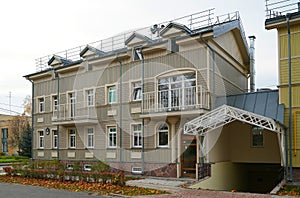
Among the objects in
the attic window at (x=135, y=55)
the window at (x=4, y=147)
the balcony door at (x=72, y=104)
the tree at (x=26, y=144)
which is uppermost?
the attic window at (x=135, y=55)

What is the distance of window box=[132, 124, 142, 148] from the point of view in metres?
19.0

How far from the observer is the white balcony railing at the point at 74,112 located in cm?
2116

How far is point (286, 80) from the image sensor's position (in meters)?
15.3

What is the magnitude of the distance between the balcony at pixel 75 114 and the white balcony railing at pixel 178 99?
4.51 metres

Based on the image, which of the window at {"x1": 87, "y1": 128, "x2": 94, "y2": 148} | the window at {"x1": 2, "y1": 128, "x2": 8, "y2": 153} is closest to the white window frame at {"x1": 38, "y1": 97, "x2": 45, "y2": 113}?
the window at {"x1": 87, "y1": 128, "x2": 94, "y2": 148}

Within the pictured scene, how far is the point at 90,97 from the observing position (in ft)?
72.3

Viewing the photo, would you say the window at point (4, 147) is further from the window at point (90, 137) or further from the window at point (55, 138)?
the window at point (90, 137)

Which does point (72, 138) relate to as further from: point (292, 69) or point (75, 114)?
point (292, 69)

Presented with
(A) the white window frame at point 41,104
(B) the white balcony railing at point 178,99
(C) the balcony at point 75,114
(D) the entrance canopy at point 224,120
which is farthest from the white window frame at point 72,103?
(D) the entrance canopy at point 224,120

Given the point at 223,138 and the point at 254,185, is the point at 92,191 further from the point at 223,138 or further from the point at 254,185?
the point at 254,185

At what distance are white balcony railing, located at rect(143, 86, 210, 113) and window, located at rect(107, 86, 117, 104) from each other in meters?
3.17

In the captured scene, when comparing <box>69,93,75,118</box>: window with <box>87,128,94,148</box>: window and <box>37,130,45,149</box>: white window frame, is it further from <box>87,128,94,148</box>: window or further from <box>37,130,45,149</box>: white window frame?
<box>37,130,45,149</box>: white window frame

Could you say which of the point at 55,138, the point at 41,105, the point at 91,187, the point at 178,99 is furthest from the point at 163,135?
the point at 41,105

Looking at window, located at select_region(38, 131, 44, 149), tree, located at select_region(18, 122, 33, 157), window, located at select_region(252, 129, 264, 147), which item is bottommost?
tree, located at select_region(18, 122, 33, 157)
